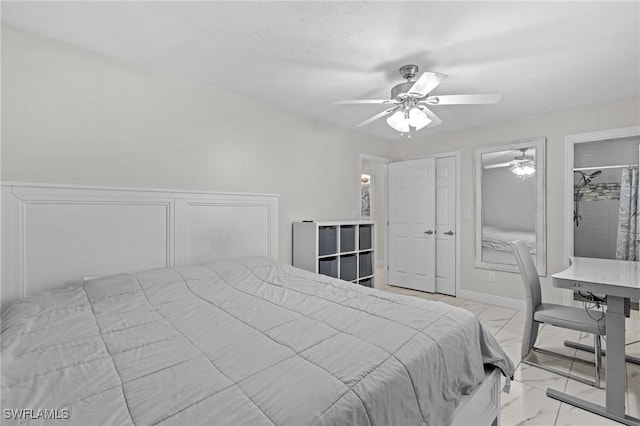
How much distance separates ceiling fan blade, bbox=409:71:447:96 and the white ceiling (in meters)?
0.28

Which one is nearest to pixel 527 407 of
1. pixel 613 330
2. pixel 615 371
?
pixel 615 371

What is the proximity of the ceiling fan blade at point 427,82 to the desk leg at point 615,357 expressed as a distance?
1.74 metres

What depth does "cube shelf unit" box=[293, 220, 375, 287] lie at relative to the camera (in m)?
3.17

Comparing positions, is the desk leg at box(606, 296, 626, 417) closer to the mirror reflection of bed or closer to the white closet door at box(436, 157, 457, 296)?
the mirror reflection of bed

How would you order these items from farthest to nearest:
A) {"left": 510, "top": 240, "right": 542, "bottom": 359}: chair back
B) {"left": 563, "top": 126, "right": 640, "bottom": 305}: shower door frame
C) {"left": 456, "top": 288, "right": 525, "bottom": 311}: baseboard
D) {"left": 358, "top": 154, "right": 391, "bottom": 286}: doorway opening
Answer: {"left": 358, "top": 154, "right": 391, "bottom": 286}: doorway opening
{"left": 456, "top": 288, "right": 525, "bottom": 311}: baseboard
{"left": 563, "top": 126, "right": 640, "bottom": 305}: shower door frame
{"left": 510, "top": 240, "right": 542, "bottom": 359}: chair back

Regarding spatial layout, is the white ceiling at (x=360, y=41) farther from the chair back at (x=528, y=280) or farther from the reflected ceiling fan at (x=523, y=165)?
the chair back at (x=528, y=280)

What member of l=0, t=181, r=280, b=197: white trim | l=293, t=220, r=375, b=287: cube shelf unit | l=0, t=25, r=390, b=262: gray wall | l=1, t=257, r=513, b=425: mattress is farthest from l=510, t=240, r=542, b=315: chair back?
l=0, t=181, r=280, b=197: white trim

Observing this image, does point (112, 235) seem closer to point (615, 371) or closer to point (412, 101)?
point (412, 101)

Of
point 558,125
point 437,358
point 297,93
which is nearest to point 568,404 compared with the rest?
point 437,358

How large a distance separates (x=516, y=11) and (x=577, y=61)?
103cm

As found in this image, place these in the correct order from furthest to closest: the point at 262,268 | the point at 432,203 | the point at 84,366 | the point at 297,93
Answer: the point at 432,203 → the point at 297,93 → the point at 262,268 → the point at 84,366

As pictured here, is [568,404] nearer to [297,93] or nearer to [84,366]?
[84,366]

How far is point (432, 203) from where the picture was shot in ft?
14.4

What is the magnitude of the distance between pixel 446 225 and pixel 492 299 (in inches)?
43.9
